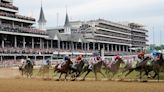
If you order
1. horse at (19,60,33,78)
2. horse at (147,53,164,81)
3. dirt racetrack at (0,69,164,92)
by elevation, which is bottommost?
horse at (19,60,33,78)

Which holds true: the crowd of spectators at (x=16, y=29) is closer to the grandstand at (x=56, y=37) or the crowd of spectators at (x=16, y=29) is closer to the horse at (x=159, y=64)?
the grandstand at (x=56, y=37)

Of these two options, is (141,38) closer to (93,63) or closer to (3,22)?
(3,22)

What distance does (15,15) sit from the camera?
285ft

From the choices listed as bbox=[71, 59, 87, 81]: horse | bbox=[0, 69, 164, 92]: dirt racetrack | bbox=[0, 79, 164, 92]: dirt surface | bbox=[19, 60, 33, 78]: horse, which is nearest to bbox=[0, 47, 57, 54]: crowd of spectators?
bbox=[19, 60, 33, 78]: horse

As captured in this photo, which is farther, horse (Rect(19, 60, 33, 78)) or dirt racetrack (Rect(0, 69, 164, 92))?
horse (Rect(19, 60, 33, 78))

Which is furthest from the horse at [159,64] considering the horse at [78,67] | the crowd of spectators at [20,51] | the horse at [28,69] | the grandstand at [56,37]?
the crowd of spectators at [20,51]

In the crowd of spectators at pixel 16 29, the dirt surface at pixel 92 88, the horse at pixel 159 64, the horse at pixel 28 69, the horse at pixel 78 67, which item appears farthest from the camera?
the crowd of spectators at pixel 16 29

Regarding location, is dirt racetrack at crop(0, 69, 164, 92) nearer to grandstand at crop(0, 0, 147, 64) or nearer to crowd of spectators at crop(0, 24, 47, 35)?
grandstand at crop(0, 0, 147, 64)

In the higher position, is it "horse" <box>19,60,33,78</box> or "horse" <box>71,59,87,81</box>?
"horse" <box>71,59,87,81</box>

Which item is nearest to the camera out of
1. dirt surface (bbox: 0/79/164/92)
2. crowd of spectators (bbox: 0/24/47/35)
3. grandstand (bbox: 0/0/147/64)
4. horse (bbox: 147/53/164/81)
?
dirt surface (bbox: 0/79/164/92)

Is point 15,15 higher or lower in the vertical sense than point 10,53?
higher

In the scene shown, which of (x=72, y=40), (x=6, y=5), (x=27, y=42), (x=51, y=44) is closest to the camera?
(x=6, y=5)

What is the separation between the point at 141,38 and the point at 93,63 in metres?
150

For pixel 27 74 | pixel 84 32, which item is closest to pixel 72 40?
pixel 84 32
